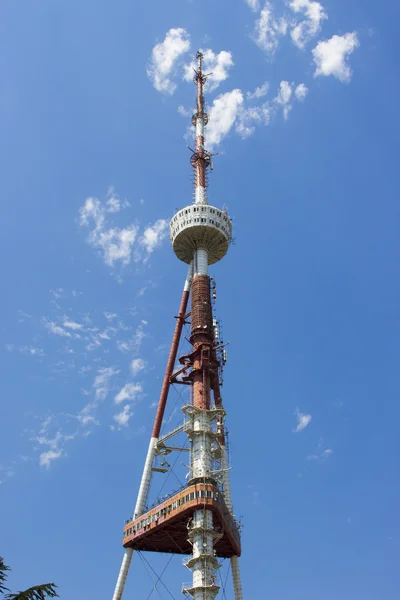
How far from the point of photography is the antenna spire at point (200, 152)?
98.7 m

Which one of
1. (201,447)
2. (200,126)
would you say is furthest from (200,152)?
(201,447)

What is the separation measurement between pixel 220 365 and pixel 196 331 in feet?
21.1

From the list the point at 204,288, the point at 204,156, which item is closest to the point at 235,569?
the point at 204,288

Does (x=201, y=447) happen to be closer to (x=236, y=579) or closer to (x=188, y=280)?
(x=236, y=579)

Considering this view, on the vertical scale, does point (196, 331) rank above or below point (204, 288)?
below

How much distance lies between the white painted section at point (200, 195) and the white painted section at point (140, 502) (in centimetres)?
3914

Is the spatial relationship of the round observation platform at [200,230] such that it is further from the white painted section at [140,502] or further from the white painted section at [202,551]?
the white painted section at [202,551]

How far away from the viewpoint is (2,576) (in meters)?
22.9

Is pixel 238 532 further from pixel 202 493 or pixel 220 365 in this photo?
pixel 220 365

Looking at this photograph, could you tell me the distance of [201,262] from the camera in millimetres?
90188

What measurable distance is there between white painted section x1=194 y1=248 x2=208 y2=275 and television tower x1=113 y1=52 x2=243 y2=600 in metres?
0.17

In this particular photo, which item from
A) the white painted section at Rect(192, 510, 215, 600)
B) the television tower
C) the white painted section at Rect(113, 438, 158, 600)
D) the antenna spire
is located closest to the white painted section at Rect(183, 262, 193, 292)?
the television tower

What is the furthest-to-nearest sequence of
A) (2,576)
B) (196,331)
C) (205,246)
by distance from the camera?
(205,246) < (196,331) < (2,576)

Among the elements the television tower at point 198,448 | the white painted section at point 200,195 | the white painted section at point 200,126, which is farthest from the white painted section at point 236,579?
the white painted section at point 200,126
